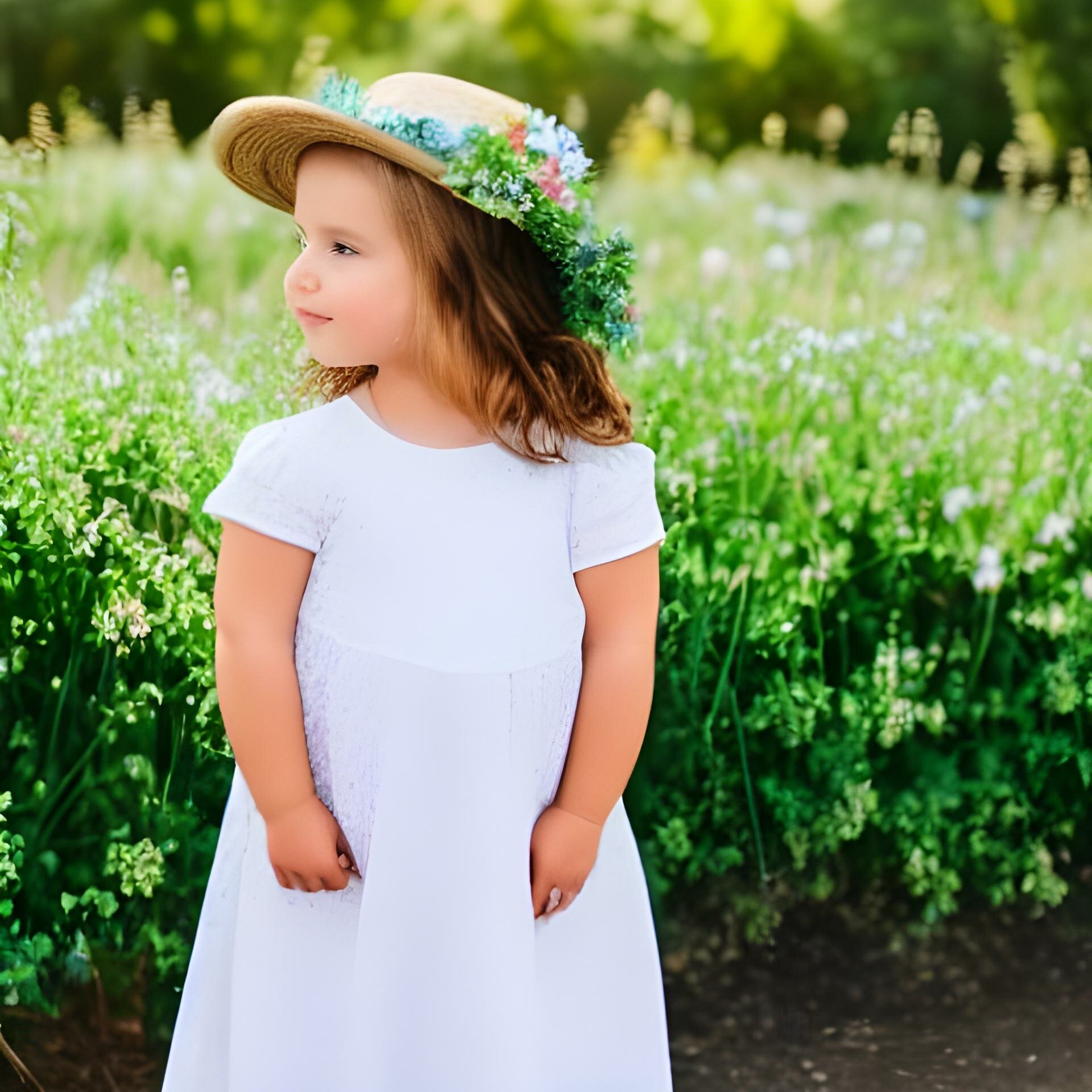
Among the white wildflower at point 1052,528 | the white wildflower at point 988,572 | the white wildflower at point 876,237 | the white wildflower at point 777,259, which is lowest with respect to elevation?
the white wildflower at point 988,572

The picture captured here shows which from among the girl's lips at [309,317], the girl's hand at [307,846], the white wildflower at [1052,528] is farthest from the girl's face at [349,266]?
the white wildflower at [1052,528]

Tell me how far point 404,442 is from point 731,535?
115 cm

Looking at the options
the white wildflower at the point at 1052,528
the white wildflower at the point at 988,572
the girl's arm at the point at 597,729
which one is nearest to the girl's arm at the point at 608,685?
the girl's arm at the point at 597,729

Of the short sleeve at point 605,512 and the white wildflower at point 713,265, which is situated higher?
the white wildflower at point 713,265

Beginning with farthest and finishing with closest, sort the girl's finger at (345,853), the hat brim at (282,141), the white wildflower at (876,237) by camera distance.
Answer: the white wildflower at (876,237), the girl's finger at (345,853), the hat brim at (282,141)

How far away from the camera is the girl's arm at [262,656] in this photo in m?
1.34

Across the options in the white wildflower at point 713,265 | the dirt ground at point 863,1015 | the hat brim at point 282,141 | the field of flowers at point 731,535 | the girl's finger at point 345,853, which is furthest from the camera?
the white wildflower at point 713,265

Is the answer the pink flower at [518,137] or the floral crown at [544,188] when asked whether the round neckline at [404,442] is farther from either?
the pink flower at [518,137]

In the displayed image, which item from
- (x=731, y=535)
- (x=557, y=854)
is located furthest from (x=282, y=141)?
(x=731, y=535)

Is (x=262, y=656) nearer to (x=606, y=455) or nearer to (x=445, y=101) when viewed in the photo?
(x=606, y=455)

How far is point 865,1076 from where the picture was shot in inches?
86.4

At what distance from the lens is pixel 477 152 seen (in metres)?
1.29

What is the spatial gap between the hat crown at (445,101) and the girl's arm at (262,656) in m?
0.49

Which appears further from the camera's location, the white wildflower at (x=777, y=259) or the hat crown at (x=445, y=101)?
the white wildflower at (x=777, y=259)
